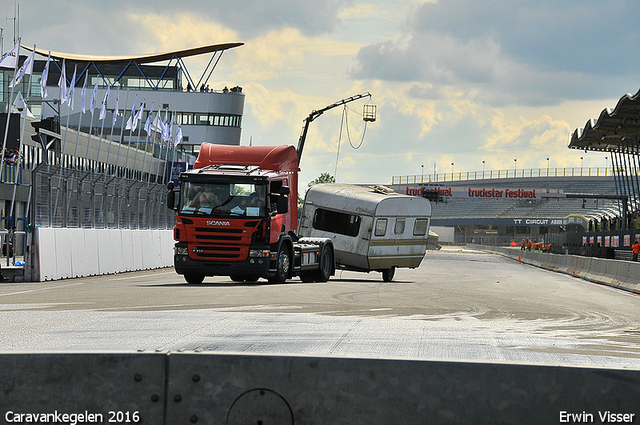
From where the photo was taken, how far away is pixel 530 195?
133625 mm

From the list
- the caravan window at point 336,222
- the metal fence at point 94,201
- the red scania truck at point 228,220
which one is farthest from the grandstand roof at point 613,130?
the red scania truck at point 228,220

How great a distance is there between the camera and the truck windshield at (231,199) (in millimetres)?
18719

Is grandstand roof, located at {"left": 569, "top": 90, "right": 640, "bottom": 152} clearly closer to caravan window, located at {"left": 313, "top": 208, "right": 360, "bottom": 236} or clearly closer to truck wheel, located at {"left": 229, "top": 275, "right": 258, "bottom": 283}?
caravan window, located at {"left": 313, "top": 208, "right": 360, "bottom": 236}

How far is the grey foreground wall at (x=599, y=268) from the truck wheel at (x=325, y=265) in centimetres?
911

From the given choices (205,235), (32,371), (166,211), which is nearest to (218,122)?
(166,211)

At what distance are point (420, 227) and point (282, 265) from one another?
8.66 metres

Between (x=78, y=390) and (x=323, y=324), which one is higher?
(x=78, y=390)

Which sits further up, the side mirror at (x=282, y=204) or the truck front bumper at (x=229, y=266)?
the side mirror at (x=282, y=204)

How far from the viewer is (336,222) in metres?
25.5

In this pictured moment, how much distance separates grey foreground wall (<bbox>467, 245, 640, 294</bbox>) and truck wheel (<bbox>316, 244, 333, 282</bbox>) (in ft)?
29.9

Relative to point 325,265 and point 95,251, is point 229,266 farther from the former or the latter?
point 95,251

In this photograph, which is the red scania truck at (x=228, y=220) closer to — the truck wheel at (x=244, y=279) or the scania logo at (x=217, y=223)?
the scania logo at (x=217, y=223)

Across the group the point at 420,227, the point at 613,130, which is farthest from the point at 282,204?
the point at 613,130

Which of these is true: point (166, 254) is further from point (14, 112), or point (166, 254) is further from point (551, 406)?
point (551, 406)
